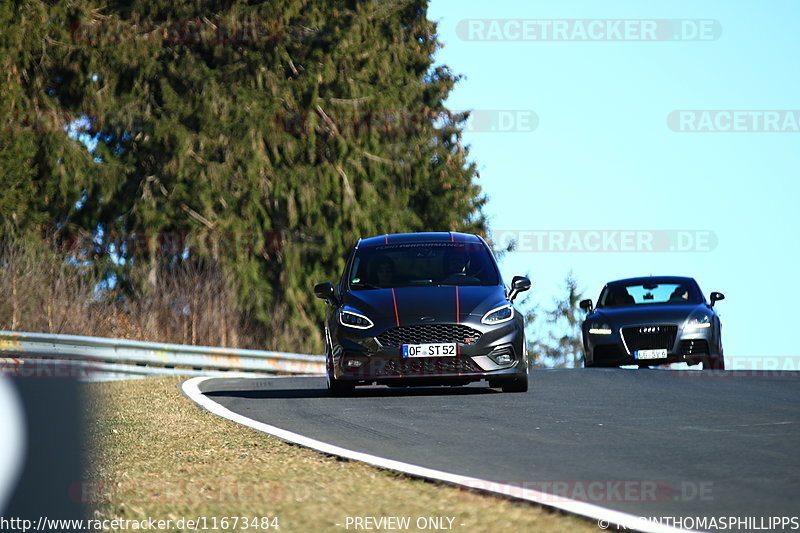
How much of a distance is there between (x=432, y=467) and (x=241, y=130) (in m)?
26.4

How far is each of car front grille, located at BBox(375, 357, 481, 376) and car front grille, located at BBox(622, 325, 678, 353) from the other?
8070 mm

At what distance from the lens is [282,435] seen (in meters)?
9.87

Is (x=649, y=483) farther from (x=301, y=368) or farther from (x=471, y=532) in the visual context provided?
(x=301, y=368)

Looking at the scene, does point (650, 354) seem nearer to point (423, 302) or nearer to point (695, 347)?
point (695, 347)

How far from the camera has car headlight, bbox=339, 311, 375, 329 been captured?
13.5 m

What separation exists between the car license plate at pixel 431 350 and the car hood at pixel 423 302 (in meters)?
0.26

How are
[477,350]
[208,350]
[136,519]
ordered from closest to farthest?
[136,519] < [477,350] < [208,350]

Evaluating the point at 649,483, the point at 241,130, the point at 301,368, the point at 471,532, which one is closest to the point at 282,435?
the point at 649,483

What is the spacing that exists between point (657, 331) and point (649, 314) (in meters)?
0.38

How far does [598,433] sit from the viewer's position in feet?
31.6

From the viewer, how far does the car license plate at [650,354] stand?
20.6m

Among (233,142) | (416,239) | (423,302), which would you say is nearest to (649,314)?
(416,239)

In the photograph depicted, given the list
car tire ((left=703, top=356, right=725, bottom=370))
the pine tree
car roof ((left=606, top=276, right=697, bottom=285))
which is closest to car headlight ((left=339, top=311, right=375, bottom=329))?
car tire ((left=703, top=356, right=725, bottom=370))
